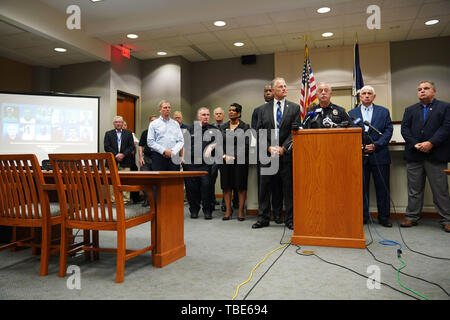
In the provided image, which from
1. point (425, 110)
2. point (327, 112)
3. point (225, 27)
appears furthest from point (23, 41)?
point (425, 110)

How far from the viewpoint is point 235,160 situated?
4242 millimetres

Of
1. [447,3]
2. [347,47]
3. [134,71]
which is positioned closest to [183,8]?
[134,71]

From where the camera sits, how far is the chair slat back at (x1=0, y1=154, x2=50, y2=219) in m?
2.15

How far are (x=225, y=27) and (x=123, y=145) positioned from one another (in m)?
2.79

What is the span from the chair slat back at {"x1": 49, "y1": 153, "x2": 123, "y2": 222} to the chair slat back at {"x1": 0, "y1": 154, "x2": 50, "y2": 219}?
18 centimetres

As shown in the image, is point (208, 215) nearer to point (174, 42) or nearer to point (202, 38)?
point (202, 38)

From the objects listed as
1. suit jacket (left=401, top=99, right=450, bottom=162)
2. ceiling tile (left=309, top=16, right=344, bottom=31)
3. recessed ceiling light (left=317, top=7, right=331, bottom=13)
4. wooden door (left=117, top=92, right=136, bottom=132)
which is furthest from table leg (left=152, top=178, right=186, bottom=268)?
wooden door (left=117, top=92, right=136, bottom=132)

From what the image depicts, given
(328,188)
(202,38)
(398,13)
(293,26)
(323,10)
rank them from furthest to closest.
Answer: (202,38)
(293,26)
(398,13)
(323,10)
(328,188)

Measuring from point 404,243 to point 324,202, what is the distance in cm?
84

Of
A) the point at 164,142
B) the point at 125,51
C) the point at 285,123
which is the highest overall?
the point at 125,51

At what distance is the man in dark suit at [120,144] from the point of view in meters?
5.59

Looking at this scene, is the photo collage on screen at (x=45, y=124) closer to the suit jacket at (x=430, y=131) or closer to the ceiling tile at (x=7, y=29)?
the ceiling tile at (x=7, y=29)

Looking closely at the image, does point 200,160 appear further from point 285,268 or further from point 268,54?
point 268,54

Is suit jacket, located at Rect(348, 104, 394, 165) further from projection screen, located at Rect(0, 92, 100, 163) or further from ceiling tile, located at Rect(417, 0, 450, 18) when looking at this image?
projection screen, located at Rect(0, 92, 100, 163)
